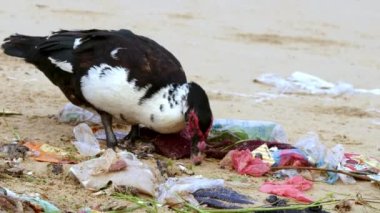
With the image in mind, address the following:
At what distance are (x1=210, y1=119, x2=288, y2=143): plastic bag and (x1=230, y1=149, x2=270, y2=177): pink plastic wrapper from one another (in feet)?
1.86

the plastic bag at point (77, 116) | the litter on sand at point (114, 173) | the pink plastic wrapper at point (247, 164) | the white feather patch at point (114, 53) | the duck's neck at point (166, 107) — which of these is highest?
the white feather patch at point (114, 53)

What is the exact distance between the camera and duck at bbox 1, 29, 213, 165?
5.32m

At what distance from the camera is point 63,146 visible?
5.46 m

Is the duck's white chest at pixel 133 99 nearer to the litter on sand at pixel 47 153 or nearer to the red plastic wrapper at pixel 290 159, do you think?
the litter on sand at pixel 47 153

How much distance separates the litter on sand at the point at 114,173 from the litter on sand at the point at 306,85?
12.6ft

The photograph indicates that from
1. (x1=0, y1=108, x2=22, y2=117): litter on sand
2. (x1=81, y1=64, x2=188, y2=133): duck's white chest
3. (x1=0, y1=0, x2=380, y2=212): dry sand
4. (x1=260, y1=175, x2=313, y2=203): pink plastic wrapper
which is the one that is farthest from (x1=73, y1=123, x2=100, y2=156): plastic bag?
(x1=260, y1=175, x2=313, y2=203): pink plastic wrapper

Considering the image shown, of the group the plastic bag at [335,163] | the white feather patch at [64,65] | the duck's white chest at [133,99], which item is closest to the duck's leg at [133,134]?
the duck's white chest at [133,99]

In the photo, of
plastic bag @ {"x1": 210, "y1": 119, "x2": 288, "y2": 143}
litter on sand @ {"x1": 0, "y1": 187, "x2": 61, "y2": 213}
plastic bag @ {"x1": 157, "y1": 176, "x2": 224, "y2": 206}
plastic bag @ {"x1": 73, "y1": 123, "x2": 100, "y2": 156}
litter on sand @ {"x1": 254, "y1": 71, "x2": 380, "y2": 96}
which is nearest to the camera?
litter on sand @ {"x1": 0, "y1": 187, "x2": 61, "y2": 213}

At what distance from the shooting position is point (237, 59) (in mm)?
9422

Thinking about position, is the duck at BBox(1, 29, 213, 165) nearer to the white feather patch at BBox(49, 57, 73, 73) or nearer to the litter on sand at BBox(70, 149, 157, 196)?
the white feather patch at BBox(49, 57, 73, 73)

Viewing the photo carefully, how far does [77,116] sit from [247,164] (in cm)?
163

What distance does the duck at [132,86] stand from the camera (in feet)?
17.5

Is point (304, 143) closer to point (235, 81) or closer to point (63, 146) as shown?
point (63, 146)

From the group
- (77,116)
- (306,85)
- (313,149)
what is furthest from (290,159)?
(306,85)
